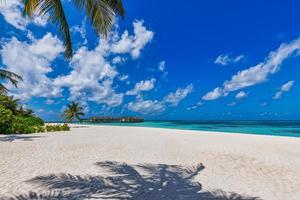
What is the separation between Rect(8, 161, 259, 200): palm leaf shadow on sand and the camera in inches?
222

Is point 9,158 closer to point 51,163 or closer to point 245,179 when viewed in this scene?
point 51,163

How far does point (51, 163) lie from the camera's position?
9.02 meters

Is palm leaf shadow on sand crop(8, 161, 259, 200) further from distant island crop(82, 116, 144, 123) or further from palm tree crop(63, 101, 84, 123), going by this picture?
distant island crop(82, 116, 144, 123)

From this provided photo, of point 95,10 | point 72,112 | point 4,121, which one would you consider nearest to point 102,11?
point 95,10

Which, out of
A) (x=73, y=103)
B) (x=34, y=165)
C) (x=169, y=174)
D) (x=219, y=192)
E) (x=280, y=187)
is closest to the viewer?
(x=219, y=192)

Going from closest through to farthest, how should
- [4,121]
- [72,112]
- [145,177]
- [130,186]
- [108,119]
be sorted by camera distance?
[130,186] < [145,177] < [4,121] < [72,112] < [108,119]

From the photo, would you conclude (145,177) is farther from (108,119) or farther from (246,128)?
(108,119)

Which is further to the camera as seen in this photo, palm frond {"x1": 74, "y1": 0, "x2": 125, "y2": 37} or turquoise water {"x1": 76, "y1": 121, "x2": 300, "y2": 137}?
turquoise water {"x1": 76, "y1": 121, "x2": 300, "y2": 137}

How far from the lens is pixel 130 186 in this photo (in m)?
6.49

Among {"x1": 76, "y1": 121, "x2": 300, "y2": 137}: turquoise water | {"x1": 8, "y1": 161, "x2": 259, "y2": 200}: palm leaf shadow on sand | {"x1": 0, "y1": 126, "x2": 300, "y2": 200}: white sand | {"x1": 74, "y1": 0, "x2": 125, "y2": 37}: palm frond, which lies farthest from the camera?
{"x1": 76, "y1": 121, "x2": 300, "y2": 137}: turquoise water

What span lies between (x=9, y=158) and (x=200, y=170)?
726 cm

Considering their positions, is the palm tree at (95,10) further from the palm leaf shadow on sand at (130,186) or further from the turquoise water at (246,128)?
the turquoise water at (246,128)

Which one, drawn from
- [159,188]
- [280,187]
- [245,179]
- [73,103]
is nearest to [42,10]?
[159,188]

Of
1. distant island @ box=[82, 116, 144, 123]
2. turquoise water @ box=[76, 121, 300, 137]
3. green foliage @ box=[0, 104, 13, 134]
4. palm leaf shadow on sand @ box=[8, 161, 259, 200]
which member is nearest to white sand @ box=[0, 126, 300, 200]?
palm leaf shadow on sand @ box=[8, 161, 259, 200]
